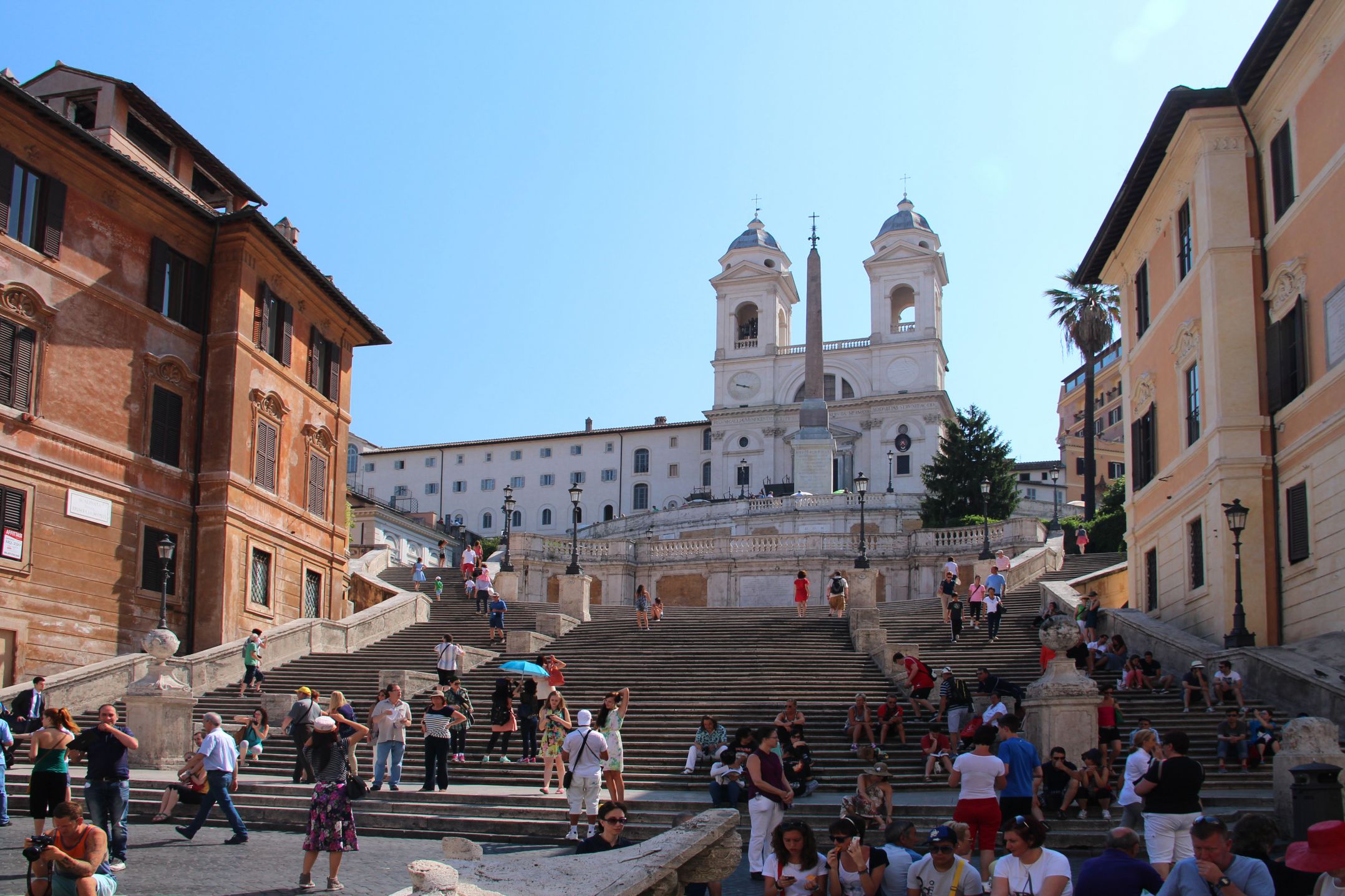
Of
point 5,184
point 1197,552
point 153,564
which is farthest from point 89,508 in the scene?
point 1197,552

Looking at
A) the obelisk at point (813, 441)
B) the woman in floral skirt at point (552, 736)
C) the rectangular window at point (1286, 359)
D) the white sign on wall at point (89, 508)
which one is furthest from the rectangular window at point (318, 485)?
the obelisk at point (813, 441)

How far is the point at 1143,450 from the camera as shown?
29.4 metres

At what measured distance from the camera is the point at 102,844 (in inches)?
348

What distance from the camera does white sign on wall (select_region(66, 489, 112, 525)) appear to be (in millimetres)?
25703

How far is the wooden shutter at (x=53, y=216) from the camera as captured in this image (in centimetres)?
2564

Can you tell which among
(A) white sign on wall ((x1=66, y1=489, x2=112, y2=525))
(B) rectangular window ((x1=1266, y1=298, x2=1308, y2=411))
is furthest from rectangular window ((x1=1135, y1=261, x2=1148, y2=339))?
(A) white sign on wall ((x1=66, y1=489, x2=112, y2=525))

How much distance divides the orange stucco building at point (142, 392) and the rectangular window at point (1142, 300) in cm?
1967

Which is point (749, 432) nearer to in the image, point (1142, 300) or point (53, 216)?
point (1142, 300)

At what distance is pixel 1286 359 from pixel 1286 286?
120cm

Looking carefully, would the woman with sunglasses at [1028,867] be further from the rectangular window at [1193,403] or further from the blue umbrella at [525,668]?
the rectangular window at [1193,403]

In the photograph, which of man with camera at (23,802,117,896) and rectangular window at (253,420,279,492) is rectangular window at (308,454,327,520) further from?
man with camera at (23,802,117,896)

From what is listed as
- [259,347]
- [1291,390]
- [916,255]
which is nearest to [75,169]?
[259,347]

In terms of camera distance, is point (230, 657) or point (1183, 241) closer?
point (1183, 241)

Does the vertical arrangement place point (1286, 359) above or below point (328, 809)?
above
